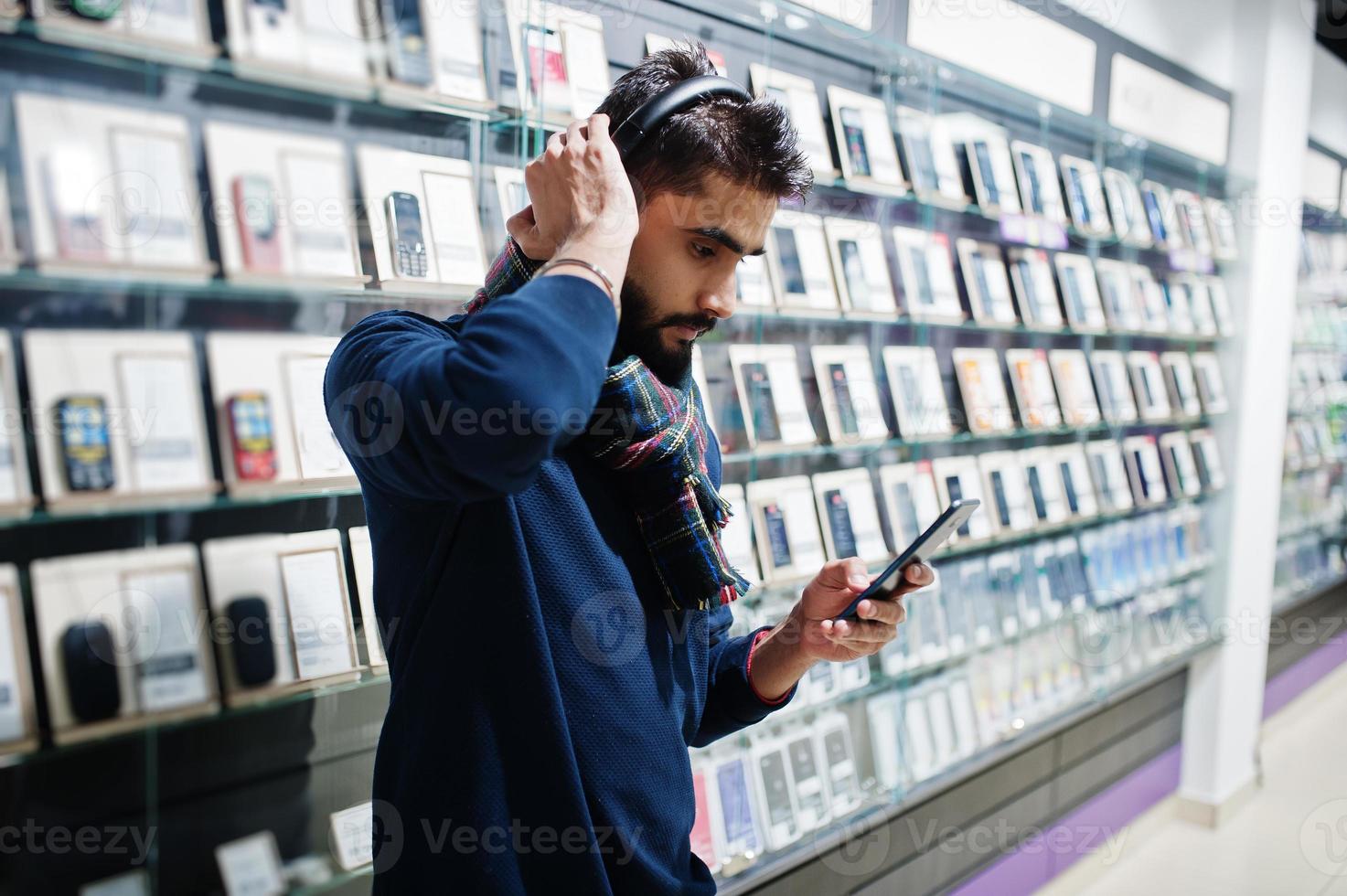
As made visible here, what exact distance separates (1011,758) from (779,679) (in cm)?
214

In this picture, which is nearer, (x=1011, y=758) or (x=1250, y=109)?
(x=1011, y=758)

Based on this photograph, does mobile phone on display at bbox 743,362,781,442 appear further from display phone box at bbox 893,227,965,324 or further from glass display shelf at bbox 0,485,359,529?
glass display shelf at bbox 0,485,359,529

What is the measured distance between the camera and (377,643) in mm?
1619

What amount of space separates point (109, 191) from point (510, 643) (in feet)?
3.12

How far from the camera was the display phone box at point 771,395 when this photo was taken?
7.47ft

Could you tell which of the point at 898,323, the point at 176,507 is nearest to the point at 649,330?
the point at 176,507

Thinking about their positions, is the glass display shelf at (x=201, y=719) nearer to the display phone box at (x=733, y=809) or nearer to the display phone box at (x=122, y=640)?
the display phone box at (x=122, y=640)

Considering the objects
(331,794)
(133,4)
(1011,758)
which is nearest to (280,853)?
(331,794)

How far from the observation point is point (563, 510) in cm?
103

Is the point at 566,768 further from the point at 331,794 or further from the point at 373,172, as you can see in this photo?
the point at 373,172

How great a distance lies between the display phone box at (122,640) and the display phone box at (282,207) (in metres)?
0.49

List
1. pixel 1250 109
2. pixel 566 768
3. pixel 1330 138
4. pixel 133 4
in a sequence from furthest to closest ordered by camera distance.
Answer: pixel 1330 138 < pixel 1250 109 < pixel 133 4 < pixel 566 768

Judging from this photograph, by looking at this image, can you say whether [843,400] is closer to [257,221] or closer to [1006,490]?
[1006,490]

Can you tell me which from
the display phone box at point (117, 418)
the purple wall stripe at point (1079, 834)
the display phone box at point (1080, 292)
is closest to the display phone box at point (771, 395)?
the display phone box at point (117, 418)
